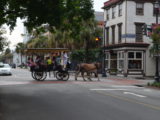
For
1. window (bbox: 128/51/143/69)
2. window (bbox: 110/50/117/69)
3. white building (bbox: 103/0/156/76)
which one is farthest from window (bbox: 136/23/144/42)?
window (bbox: 110/50/117/69)

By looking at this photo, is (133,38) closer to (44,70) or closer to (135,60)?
(135,60)

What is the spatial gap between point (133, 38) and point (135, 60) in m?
2.66

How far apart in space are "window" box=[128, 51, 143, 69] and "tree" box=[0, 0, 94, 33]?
22212mm

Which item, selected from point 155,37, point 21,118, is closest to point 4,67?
point 155,37

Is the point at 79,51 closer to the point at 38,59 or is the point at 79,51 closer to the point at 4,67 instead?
the point at 4,67

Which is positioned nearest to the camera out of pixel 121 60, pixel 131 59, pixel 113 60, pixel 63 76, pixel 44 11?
pixel 44 11

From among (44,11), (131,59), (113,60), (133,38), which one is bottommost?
(113,60)

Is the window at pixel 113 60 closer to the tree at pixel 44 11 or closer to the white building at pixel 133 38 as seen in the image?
→ the white building at pixel 133 38

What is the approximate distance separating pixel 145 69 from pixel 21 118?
1320 inches

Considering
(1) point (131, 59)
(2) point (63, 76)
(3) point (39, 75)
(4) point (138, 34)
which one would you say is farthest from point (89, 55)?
(3) point (39, 75)

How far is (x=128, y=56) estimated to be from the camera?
41719mm

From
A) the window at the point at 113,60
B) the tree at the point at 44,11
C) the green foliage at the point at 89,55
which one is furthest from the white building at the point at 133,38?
the tree at the point at 44,11

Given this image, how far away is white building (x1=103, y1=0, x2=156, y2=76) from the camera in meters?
41.5

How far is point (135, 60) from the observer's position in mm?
41906
